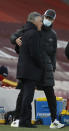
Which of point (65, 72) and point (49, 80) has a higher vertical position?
point (65, 72)

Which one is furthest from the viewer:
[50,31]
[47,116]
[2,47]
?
[2,47]

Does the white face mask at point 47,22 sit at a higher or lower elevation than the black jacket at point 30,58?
higher

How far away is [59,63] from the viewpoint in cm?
1005

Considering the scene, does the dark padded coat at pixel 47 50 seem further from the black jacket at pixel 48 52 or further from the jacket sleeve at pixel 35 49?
the jacket sleeve at pixel 35 49

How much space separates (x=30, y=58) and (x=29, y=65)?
75mm

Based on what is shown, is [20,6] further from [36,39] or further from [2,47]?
[36,39]

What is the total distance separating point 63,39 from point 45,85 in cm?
458

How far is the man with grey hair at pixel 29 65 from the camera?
5637mm

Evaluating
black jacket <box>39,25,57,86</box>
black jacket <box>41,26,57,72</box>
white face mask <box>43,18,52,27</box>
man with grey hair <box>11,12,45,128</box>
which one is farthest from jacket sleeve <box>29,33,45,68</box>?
white face mask <box>43,18,52,27</box>

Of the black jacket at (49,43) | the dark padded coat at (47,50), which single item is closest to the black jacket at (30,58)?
the dark padded coat at (47,50)

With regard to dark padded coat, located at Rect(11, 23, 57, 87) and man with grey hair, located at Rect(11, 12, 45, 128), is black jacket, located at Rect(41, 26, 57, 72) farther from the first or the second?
man with grey hair, located at Rect(11, 12, 45, 128)

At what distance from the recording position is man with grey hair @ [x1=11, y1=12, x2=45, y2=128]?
5.64 metres

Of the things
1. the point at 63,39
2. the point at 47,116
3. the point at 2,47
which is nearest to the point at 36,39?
the point at 47,116

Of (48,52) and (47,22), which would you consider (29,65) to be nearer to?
(48,52)
